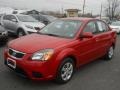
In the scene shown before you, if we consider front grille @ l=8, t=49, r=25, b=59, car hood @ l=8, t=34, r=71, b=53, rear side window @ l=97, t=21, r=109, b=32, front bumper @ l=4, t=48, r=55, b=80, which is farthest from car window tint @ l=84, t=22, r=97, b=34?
front grille @ l=8, t=49, r=25, b=59

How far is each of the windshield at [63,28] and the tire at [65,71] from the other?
746mm

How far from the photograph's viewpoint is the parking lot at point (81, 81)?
503 centimetres

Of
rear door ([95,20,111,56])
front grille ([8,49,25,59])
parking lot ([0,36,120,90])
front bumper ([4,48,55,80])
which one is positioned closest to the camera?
front bumper ([4,48,55,80])

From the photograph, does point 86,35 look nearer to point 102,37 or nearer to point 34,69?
point 102,37

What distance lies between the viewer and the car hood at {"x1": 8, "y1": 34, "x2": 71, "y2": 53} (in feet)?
16.1

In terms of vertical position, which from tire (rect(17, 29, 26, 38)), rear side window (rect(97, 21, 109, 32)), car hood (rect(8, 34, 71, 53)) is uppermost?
rear side window (rect(97, 21, 109, 32))

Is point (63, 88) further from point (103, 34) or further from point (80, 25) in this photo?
point (103, 34)

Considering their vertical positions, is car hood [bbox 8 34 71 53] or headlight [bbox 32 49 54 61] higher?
car hood [bbox 8 34 71 53]

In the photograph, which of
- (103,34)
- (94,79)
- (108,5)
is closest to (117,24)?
(103,34)

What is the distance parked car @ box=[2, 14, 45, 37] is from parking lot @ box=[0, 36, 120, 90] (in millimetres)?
5792

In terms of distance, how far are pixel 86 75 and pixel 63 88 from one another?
1217mm

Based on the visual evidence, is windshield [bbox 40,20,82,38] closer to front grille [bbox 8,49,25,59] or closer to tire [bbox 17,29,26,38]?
front grille [bbox 8,49,25,59]

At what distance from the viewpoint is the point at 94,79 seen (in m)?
5.72

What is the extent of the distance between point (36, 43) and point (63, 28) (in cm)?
122
